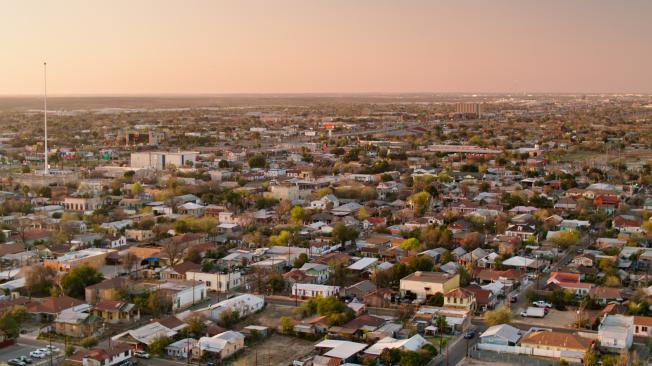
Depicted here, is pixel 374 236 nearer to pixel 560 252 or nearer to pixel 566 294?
pixel 560 252

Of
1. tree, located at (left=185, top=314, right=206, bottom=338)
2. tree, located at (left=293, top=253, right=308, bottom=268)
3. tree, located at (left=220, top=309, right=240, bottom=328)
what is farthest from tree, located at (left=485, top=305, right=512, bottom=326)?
tree, located at (left=293, top=253, right=308, bottom=268)

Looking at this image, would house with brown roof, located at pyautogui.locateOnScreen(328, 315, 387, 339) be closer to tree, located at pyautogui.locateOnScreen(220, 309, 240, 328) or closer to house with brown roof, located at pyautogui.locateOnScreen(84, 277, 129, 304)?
tree, located at pyautogui.locateOnScreen(220, 309, 240, 328)

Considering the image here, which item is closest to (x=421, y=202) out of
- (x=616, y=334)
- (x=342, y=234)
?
(x=342, y=234)

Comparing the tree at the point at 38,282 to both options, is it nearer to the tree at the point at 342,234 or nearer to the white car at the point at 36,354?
the white car at the point at 36,354

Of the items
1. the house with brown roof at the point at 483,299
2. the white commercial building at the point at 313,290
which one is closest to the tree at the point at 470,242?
the house with brown roof at the point at 483,299

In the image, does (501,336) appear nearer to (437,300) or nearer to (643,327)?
(437,300)

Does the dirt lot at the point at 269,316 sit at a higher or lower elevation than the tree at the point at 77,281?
lower
